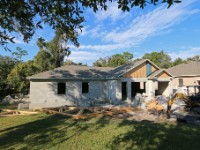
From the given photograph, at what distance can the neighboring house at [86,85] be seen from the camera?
21.7 m

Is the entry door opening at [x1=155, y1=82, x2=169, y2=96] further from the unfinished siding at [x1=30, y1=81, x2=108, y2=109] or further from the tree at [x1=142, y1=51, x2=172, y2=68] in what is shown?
the tree at [x1=142, y1=51, x2=172, y2=68]

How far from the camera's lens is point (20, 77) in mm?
31984

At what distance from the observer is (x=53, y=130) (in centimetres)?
1077

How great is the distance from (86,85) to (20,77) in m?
13.2

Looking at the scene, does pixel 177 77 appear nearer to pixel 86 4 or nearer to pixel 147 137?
pixel 147 137

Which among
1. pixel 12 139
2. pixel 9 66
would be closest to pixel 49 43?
pixel 9 66

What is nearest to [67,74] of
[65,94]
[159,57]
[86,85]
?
[65,94]

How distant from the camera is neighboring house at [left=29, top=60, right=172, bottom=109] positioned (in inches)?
854

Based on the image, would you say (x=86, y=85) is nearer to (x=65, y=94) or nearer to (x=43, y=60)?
(x=65, y=94)

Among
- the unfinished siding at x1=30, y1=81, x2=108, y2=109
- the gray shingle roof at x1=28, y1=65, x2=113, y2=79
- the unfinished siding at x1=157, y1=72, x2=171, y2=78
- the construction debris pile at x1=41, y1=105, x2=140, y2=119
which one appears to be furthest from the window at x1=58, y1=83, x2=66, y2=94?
the unfinished siding at x1=157, y1=72, x2=171, y2=78

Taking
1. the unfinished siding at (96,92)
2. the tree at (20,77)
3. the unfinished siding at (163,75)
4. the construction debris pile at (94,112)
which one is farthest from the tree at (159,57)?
the construction debris pile at (94,112)

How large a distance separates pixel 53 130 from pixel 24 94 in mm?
25007

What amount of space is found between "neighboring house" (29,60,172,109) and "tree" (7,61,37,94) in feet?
31.1

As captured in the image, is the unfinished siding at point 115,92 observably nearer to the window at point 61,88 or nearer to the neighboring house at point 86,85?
the neighboring house at point 86,85
